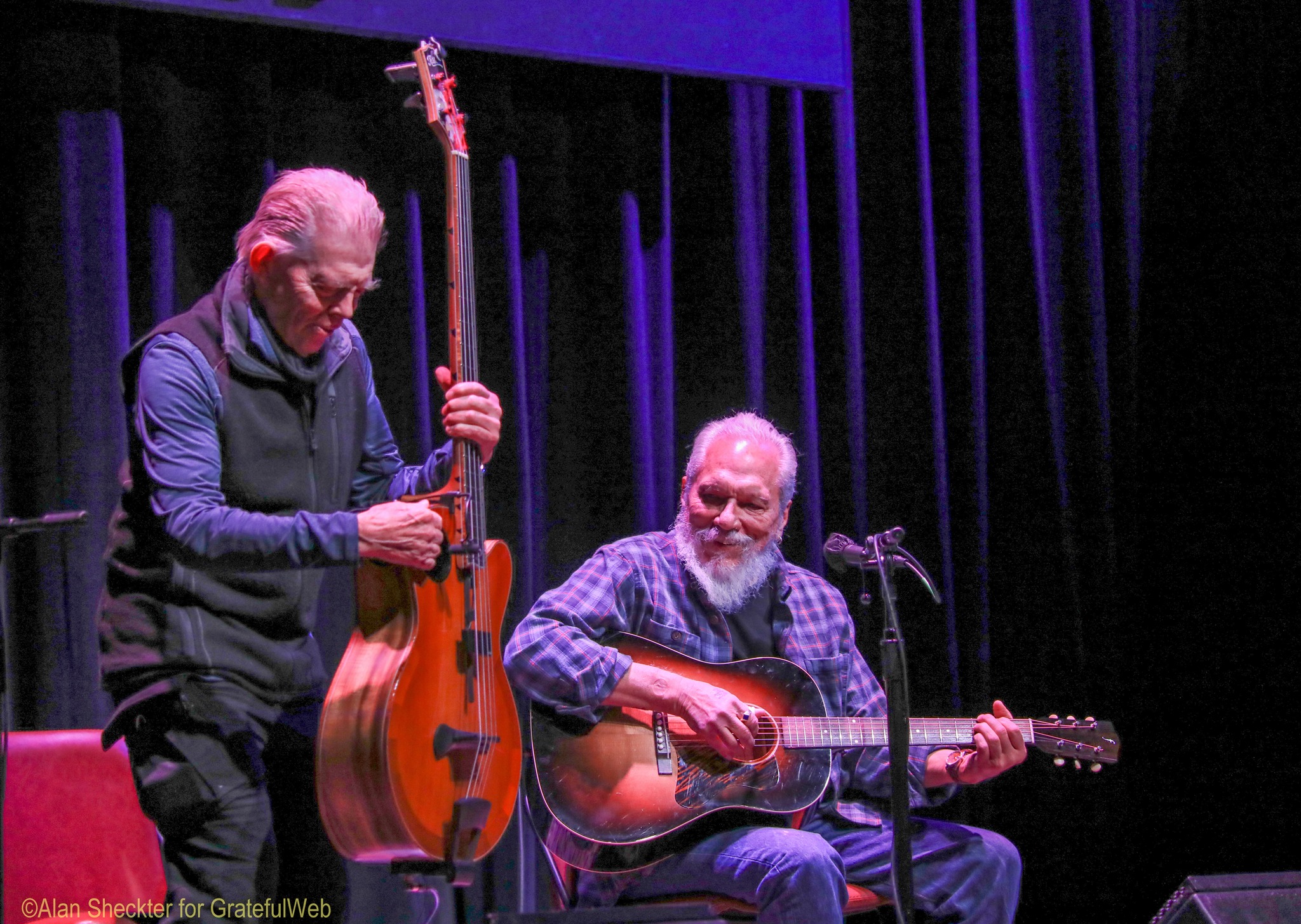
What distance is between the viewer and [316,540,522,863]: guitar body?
195 cm

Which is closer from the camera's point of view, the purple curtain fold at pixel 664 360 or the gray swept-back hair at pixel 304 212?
the gray swept-back hair at pixel 304 212

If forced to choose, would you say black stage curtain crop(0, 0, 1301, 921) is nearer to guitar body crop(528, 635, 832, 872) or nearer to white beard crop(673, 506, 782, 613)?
white beard crop(673, 506, 782, 613)

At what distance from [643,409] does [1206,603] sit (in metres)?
1.88

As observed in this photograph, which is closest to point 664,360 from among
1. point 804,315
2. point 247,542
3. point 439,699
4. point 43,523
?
point 804,315

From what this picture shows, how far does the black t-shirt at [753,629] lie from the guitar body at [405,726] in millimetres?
930

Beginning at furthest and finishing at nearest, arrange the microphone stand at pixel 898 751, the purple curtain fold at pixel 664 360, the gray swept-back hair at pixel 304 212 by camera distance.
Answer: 1. the purple curtain fold at pixel 664 360
2. the microphone stand at pixel 898 751
3. the gray swept-back hair at pixel 304 212

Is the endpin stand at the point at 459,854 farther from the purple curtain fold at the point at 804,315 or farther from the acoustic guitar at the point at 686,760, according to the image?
the purple curtain fold at the point at 804,315

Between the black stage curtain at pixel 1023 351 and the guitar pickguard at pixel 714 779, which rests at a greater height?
the black stage curtain at pixel 1023 351

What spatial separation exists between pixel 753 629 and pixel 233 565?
4.83ft

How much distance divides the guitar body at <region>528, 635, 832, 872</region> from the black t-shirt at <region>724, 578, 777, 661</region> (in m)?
0.19

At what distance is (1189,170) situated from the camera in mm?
3852

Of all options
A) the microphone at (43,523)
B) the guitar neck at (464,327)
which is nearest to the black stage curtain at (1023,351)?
the guitar neck at (464,327)

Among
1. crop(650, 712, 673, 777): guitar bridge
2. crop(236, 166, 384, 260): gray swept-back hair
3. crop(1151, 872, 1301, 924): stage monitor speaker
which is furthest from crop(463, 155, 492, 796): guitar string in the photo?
crop(1151, 872, 1301, 924): stage monitor speaker

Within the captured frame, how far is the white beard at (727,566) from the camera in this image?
2.99 meters
